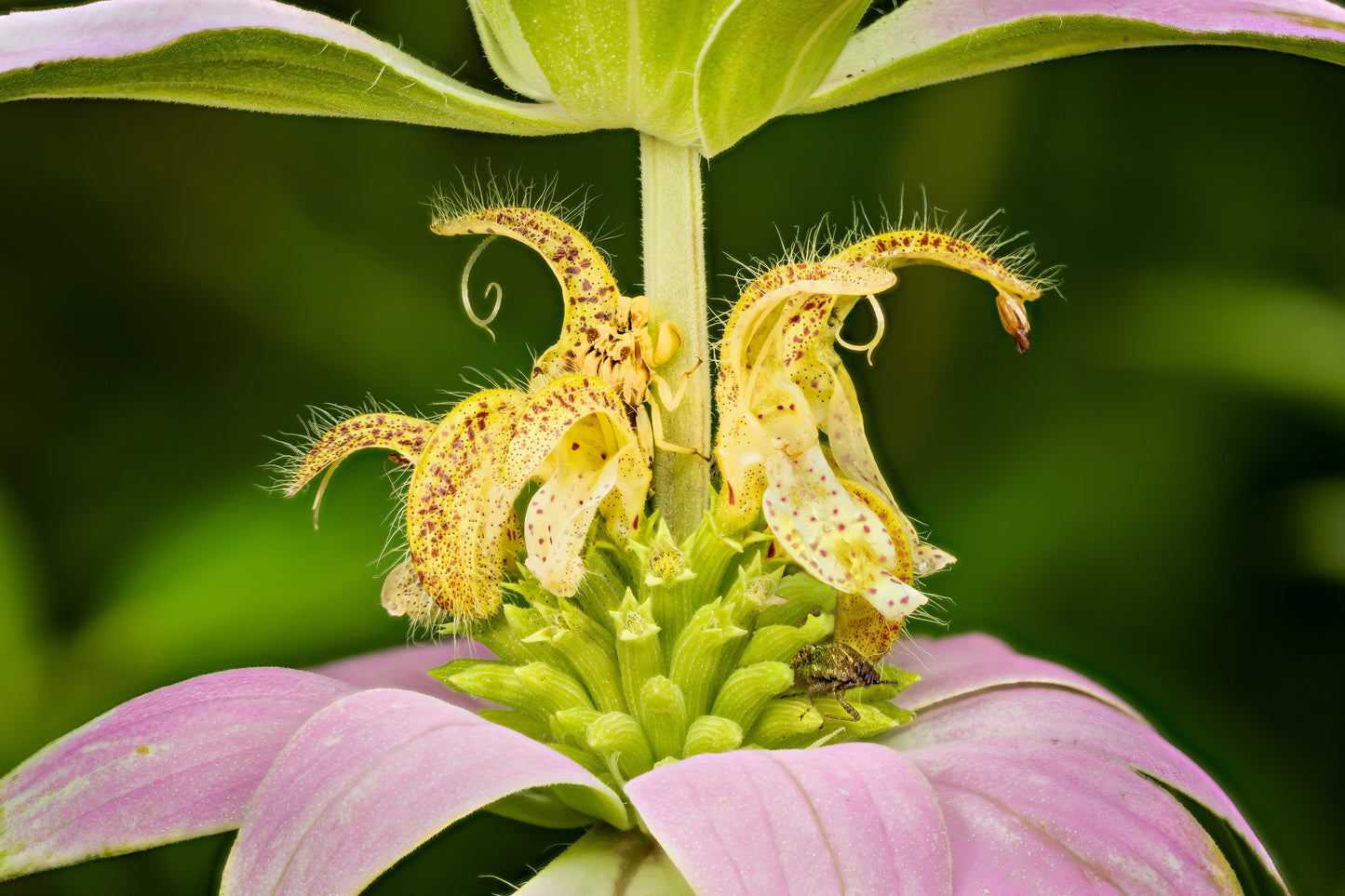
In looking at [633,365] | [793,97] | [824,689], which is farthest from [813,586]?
[793,97]

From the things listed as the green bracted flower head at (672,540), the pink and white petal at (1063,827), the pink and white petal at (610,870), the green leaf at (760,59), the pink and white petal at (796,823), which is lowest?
the pink and white petal at (610,870)

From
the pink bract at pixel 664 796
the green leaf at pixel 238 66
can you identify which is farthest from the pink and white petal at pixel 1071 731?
the green leaf at pixel 238 66

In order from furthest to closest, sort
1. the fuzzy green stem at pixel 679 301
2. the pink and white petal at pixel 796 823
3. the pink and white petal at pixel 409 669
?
the pink and white petal at pixel 409 669 < the fuzzy green stem at pixel 679 301 < the pink and white petal at pixel 796 823

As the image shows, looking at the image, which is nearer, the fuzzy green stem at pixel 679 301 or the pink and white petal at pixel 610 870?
the pink and white petal at pixel 610 870

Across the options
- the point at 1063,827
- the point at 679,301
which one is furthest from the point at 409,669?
the point at 1063,827

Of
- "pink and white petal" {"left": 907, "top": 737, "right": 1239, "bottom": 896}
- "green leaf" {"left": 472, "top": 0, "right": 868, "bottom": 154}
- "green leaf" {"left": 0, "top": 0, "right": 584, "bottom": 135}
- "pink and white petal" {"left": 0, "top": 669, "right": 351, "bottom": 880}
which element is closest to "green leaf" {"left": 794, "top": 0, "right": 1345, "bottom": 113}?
"green leaf" {"left": 472, "top": 0, "right": 868, "bottom": 154}

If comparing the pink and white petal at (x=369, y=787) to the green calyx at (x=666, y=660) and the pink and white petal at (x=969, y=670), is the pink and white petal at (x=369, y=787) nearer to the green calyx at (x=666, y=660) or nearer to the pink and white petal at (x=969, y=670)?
the green calyx at (x=666, y=660)

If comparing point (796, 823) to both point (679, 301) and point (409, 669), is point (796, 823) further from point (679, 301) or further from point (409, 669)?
point (409, 669)

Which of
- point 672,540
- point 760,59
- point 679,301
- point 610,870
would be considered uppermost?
point 760,59
